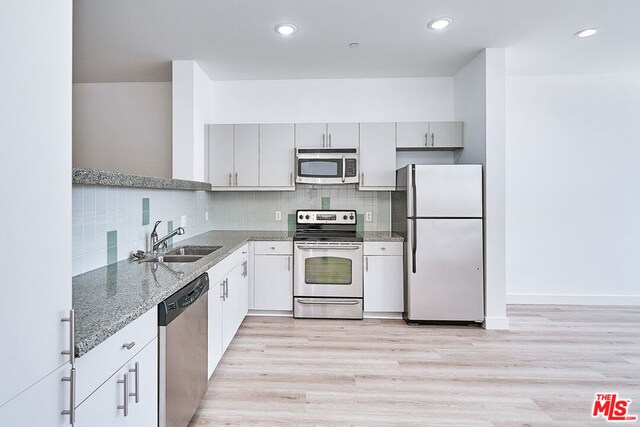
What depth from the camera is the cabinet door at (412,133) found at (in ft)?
11.8

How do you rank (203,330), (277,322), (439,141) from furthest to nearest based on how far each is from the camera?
(439,141), (277,322), (203,330)

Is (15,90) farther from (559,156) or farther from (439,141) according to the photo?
(559,156)

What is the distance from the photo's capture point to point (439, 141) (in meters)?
A: 3.61

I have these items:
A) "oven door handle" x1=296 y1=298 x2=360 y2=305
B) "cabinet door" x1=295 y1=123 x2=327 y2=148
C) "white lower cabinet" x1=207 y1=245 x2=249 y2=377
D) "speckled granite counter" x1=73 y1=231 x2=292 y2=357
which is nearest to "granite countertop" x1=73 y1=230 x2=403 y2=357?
"speckled granite counter" x1=73 y1=231 x2=292 y2=357

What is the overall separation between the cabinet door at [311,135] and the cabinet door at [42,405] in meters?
3.09

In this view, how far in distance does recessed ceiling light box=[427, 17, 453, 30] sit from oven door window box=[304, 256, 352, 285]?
2.23 m

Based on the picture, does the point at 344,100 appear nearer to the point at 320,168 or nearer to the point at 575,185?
the point at 320,168

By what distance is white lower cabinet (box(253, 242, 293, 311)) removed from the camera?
136 inches

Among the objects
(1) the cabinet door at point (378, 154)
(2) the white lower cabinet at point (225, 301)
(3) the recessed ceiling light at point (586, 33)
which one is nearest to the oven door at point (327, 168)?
(1) the cabinet door at point (378, 154)

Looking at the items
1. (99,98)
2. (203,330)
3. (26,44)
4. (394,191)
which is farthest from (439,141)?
(99,98)

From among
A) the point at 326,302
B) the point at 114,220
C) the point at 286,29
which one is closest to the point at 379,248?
the point at 326,302

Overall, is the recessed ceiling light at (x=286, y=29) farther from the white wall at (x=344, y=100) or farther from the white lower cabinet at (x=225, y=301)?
the white lower cabinet at (x=225, y=301)

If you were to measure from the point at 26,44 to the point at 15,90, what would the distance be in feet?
0.36

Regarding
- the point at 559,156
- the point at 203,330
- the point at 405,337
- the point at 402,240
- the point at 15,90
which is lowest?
the point at 405,337
